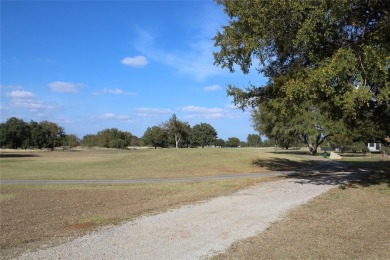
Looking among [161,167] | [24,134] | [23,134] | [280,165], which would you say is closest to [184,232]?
[280,165]

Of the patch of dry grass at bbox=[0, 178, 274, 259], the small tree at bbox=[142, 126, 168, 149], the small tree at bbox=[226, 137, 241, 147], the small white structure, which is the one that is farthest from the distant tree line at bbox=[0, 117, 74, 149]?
the small white structure

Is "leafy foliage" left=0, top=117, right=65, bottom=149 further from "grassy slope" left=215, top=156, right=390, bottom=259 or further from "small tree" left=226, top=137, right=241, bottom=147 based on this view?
"grassy slope" left=215, top=156, right=390, bottom=259

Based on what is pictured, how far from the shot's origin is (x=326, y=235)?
8367 millimetres

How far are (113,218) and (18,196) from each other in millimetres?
8091

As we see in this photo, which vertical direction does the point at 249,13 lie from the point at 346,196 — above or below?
above

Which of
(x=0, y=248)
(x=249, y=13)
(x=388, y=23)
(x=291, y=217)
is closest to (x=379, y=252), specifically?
(x=291, y=217)

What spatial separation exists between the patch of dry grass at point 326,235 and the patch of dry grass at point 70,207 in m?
3.88

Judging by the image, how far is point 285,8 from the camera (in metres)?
14.0

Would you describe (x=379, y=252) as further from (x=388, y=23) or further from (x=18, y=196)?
(x=18, y=196)

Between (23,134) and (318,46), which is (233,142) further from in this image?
(318,46)

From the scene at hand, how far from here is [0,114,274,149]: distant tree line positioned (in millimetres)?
89312

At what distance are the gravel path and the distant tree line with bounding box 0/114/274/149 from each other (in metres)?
63.3

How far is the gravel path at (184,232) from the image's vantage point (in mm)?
7016

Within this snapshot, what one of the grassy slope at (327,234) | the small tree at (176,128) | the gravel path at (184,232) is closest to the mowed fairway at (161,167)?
the gravel path at (184,232)
